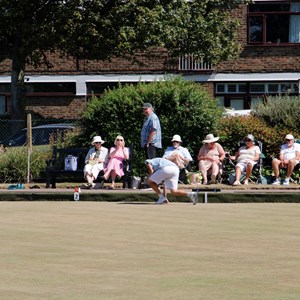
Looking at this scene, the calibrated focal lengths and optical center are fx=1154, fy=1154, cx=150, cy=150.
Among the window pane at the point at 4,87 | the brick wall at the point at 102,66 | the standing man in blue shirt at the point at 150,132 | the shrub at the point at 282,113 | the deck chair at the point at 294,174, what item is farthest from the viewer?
the window pane at the point at 4,87

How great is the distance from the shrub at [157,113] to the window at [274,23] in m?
14.6

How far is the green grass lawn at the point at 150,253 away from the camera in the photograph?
7.81 m

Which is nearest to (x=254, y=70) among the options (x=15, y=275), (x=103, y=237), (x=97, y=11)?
(x=97, y=11)

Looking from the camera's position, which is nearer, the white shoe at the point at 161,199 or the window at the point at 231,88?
the white shoe at the point at 161,199

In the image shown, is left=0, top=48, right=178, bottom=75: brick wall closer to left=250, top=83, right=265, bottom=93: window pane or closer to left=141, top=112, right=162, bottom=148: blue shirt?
left=250, top=83, right=265, bottom=93: window pane

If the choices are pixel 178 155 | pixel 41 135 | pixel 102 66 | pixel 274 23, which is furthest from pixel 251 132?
pixel 102 66

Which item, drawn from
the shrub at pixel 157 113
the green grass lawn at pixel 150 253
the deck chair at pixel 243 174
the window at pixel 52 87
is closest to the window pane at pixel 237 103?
the window at pixel 52 87

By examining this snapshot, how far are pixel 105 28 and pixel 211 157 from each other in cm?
1124

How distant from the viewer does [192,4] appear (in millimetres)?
30859

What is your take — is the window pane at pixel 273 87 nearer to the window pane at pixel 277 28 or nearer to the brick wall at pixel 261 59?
the brick wall at pixel 261 59

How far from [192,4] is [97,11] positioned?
114 inches

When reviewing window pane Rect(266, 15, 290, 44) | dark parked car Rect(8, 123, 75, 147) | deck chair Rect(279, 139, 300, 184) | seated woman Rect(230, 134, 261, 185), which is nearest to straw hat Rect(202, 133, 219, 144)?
seated woman Rect(230, 134, 261, 185)

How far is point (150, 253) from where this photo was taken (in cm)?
991

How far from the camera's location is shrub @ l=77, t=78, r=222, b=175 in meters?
20.3
